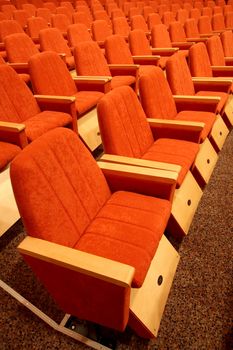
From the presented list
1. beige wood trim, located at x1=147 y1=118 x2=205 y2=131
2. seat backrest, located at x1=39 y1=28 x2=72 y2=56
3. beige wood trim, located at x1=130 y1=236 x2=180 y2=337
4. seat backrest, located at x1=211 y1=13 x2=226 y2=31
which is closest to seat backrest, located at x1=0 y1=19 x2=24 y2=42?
seat backrest, located at x1=39 y1=28 x2=72 y2=56

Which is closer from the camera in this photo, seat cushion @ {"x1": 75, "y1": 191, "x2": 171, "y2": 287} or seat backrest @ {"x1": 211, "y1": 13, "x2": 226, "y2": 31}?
seat cushion @ {"x1": 75, "y1": 191, "x2": 171, "y2": 287}

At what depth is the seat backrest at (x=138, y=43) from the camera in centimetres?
306

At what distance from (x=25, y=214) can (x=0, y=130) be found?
87 cm

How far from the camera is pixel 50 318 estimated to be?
3.50 ft

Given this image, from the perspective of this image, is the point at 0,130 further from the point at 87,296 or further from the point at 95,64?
the point at 95,64

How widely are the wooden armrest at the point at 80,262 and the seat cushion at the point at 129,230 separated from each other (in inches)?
5.9

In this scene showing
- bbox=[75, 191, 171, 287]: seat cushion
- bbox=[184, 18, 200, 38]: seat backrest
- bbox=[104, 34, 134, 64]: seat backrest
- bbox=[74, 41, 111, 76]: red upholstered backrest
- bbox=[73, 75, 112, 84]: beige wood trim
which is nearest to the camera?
bbox=[75, 191, 171, 287]: seat cushion

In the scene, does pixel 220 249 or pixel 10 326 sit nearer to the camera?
pixel 10 326

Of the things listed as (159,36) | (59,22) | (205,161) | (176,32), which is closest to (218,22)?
(176,32)

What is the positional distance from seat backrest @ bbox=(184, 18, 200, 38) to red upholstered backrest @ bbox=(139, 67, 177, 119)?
270 centimetres

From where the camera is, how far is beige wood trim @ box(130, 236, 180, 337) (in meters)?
0.96

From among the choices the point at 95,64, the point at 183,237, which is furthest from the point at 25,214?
the point at 95,64

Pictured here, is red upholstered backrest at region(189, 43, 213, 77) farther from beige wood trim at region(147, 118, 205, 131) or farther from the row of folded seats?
beige wood trim at region(147, 118, 205, 131)

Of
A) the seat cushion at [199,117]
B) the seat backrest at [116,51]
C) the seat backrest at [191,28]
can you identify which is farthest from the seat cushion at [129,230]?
the seat backrest at [191,28]
